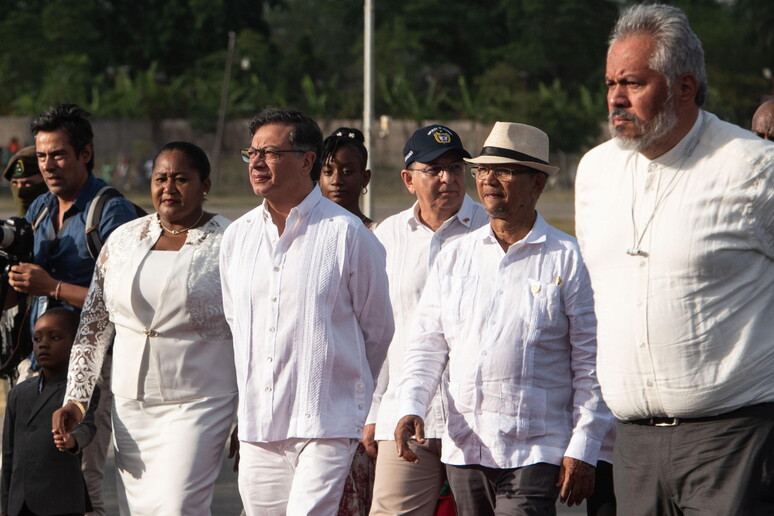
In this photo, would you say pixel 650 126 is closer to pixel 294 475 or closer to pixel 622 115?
pixel 622 115

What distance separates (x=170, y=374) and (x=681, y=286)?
7.94 ft

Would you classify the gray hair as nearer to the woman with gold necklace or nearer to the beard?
the beard

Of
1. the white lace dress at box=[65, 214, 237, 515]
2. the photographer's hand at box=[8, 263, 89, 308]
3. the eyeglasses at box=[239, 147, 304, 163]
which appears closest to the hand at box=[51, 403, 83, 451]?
the white lace dress at box=[65, 214, 237, 515]

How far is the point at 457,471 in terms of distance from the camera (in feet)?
15.6

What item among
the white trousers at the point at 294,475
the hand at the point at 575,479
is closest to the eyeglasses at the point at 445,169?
the white trousers at the point at 294,475

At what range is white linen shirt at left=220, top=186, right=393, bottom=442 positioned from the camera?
4863mm

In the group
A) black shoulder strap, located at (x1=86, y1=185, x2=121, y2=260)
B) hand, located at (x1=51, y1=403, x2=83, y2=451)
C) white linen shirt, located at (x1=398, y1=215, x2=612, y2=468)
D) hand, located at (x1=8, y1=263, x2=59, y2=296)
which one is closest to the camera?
white linen shirt, located at (x1=398, y1=215, x2=612, y2=468)

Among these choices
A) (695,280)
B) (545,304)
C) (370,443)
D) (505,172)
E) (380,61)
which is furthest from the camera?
(380,61)

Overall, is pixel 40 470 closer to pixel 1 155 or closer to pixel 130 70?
pixel 1 155

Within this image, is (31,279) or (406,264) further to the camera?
(31,279)

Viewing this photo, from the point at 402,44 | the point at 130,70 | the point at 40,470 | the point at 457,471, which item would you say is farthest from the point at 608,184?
the point at 130,70

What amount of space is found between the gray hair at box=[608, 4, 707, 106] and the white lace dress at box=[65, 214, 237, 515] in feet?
7.32

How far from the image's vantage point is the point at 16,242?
642cm

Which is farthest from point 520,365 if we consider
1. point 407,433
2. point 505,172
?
point 505,172
